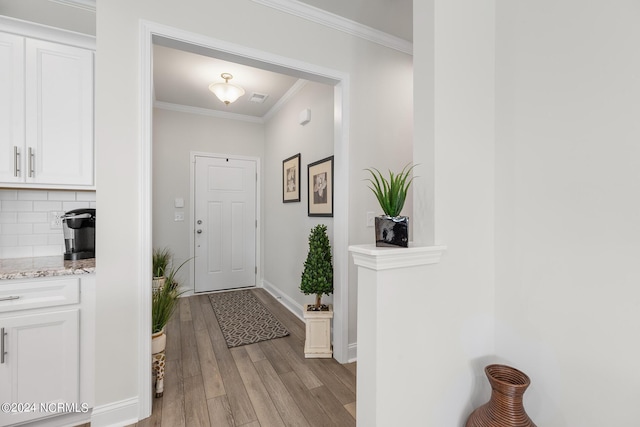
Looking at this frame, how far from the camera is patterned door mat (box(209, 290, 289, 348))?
8.84 feet

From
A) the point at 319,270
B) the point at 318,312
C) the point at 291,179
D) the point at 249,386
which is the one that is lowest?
the point at 249,386

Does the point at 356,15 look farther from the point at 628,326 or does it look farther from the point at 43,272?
the point at 43,272

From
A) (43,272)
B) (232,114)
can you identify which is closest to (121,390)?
(43,272)

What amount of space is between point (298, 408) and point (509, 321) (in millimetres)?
1314

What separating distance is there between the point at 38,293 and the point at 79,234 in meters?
0.43

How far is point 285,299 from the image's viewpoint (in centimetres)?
363

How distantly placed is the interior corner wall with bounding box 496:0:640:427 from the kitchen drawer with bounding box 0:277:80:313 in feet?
7.41

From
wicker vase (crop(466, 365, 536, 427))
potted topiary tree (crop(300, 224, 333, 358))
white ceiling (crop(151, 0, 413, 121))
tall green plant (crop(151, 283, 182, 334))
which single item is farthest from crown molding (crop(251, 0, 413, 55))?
wicker vase (crop(466, 365, 536, 427))

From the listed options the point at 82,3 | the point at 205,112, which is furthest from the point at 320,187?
the point at 205,112

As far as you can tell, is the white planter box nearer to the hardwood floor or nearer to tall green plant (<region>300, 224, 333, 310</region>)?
the hardwood floor

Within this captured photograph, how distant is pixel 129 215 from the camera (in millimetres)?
1594

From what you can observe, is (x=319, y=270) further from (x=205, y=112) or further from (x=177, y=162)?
(x=205, y=112)

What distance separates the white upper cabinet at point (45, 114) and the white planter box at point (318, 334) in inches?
73.0

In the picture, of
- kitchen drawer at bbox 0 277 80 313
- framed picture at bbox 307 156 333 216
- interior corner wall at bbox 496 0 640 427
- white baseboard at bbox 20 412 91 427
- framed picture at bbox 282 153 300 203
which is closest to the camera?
interior corner wall at bbox 496 0 640 427
